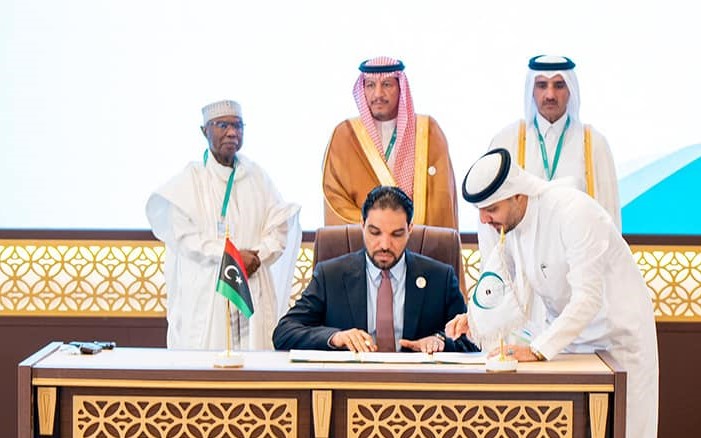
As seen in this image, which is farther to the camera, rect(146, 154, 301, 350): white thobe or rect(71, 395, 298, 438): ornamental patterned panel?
rect(146, 154, 301, 350): white thobe

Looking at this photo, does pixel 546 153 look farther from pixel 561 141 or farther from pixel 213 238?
pixel 213 238

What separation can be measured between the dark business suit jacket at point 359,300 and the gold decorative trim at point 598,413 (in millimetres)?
804

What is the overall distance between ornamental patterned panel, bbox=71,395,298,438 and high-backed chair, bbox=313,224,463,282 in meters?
1.16

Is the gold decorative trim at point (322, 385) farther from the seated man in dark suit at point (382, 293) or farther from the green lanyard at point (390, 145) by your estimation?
the green lanyard at point (390, 145)

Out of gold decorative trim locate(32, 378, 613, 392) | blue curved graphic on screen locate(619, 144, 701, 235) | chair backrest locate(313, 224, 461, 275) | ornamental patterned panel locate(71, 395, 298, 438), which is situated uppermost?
blue curved graphic on screen locate(619, 144, 701, 235)

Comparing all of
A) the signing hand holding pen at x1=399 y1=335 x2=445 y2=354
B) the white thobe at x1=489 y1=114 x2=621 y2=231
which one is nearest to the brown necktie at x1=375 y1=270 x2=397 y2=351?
the signing hand holding pen at x1=399 y1=335 x2=445 y2=354

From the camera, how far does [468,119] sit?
24.7 ft

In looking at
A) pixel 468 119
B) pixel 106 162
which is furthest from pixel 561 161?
pixel 106 162

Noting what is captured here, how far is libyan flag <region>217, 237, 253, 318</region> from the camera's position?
15.6ft

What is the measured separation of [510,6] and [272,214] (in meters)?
2.05

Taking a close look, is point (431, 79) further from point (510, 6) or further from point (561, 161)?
point (561, 161)

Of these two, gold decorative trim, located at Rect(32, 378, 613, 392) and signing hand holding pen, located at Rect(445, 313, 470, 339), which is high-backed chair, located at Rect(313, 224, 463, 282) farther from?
gold decorative trim, located at Rect(32, 378, 613, 392)

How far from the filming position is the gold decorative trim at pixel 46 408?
4.45 metres

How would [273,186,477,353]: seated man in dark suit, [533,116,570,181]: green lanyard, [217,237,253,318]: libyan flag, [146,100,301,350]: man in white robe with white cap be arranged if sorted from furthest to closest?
[533,116,570,181]: green lanyard < [146,100,301,350]: man in white robe with white cap < [273,186,477,353]: seated man in dark suit < [217,237,253,318]: libyan flag
